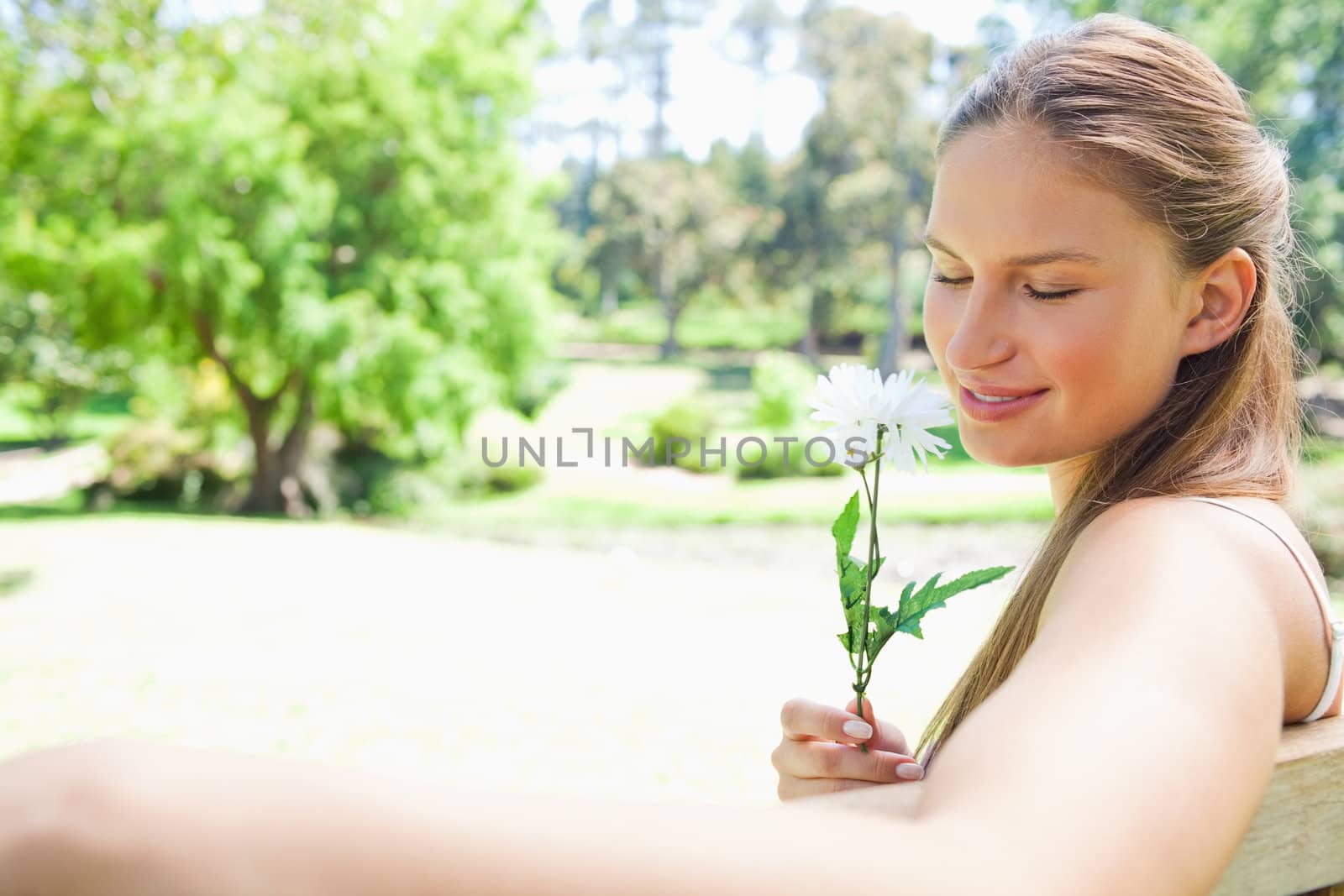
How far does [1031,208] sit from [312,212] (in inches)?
429

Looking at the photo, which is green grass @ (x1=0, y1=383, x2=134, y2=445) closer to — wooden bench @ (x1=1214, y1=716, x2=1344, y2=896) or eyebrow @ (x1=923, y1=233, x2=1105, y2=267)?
eyebrow @ (x1=923, y1=233, x2=1105, y2=267)

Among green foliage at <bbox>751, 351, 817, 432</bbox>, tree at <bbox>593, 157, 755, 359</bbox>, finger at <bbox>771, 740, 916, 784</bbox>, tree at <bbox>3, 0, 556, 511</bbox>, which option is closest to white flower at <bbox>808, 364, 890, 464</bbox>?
finger at <bbox>771, 740, 916, 784</bbox>

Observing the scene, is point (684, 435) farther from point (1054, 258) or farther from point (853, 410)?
point (1054, 258)

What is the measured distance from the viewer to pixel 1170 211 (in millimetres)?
653

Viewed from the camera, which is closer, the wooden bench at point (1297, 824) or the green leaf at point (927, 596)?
the wooden bench at point (1297, 824)

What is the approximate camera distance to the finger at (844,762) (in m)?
0.72

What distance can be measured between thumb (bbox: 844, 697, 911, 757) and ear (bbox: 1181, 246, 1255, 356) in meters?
0.32

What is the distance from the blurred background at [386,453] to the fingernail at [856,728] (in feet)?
8.80

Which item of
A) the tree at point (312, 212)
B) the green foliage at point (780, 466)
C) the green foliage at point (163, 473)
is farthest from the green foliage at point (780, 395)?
the green foliage at point (163, 473)

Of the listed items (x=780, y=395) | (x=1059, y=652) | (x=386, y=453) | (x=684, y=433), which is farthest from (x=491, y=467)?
(x=1059, y=652)

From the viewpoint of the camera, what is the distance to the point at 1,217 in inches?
365

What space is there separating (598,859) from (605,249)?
26.9 metres

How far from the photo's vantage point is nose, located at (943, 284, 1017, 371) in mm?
660

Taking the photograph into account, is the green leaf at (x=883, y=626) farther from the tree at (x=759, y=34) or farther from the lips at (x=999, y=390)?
the tree at (x=759, y=34)
